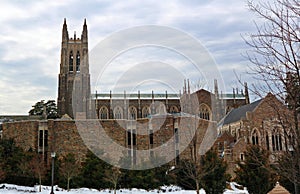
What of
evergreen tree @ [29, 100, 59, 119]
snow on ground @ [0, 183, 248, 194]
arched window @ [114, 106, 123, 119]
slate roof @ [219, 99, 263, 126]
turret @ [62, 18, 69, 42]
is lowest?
snow on ground @ [0, 183, 248, 194]

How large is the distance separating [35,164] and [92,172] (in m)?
4.72

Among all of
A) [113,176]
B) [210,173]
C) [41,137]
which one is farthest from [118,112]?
[210,173]

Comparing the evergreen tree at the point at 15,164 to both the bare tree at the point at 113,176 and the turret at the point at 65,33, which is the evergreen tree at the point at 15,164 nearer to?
the bare tree at the point at 113,176

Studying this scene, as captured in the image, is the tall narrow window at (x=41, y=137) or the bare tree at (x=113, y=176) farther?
the tall narrow window at (x=41, y=137)

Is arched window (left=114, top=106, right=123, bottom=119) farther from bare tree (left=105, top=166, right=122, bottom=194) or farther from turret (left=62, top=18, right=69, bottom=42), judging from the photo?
bare tree (left=105, top=166, right=122, bottom=194)

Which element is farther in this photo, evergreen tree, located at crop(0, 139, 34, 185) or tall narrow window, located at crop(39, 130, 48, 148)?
tall narrow window, located at crop(39, 130, 48, 148)

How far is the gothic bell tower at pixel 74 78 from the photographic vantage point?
212 feet

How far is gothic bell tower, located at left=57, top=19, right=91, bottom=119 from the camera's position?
6456 cm

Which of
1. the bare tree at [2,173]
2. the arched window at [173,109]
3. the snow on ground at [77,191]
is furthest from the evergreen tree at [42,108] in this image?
the snow on ground at [77,191]

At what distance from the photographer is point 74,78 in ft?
227

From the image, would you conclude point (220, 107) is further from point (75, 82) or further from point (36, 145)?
point (36, 145)

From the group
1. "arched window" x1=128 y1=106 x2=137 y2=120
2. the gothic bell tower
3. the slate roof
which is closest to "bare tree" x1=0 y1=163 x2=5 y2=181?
the gothic bell tower

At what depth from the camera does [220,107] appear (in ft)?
204

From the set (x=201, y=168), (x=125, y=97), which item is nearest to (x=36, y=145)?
(x=201, y=168)
